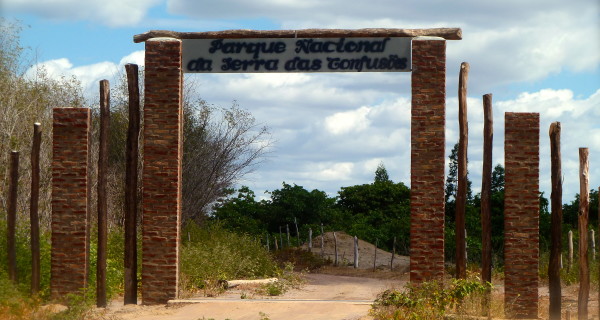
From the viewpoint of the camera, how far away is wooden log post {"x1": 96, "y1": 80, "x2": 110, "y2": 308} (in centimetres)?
1583

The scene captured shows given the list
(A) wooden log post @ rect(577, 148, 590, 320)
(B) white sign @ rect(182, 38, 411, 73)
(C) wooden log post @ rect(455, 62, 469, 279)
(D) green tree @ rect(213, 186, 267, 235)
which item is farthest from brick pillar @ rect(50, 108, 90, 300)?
(D) green tree @ rect(213, 186, 267, 235)

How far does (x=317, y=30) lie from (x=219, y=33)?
6.16ft

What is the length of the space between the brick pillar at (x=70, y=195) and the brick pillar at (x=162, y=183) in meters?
1.16

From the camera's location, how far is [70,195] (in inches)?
629

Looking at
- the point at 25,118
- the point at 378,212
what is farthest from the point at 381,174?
the point at 25,118

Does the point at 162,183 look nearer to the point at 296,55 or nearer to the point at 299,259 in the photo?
the point at 296,55

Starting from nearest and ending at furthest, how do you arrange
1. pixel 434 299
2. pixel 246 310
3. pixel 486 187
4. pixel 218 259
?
pixel 434 299, pixel 486 187, pixel 246 310, pixel 218 259

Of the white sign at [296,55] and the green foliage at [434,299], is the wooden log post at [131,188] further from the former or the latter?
the green foliage at [434,299]

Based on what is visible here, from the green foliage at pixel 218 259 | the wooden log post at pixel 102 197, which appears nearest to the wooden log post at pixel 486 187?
the green foliage at pixel 218 259

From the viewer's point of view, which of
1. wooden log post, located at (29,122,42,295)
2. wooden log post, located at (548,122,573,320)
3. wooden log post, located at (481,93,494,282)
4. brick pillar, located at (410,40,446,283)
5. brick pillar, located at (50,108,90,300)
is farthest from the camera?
wooden log post, located at (29,122,42,295)

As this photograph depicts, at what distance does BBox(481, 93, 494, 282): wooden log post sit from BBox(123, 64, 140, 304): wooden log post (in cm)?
635

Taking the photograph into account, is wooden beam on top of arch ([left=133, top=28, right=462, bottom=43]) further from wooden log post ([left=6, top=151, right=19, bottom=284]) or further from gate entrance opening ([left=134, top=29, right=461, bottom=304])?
wooden log post ([left=6, top=151, right=19, bottom=284])

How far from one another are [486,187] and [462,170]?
53 centimetres

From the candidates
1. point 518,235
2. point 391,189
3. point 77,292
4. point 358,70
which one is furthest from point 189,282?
point 391,189
